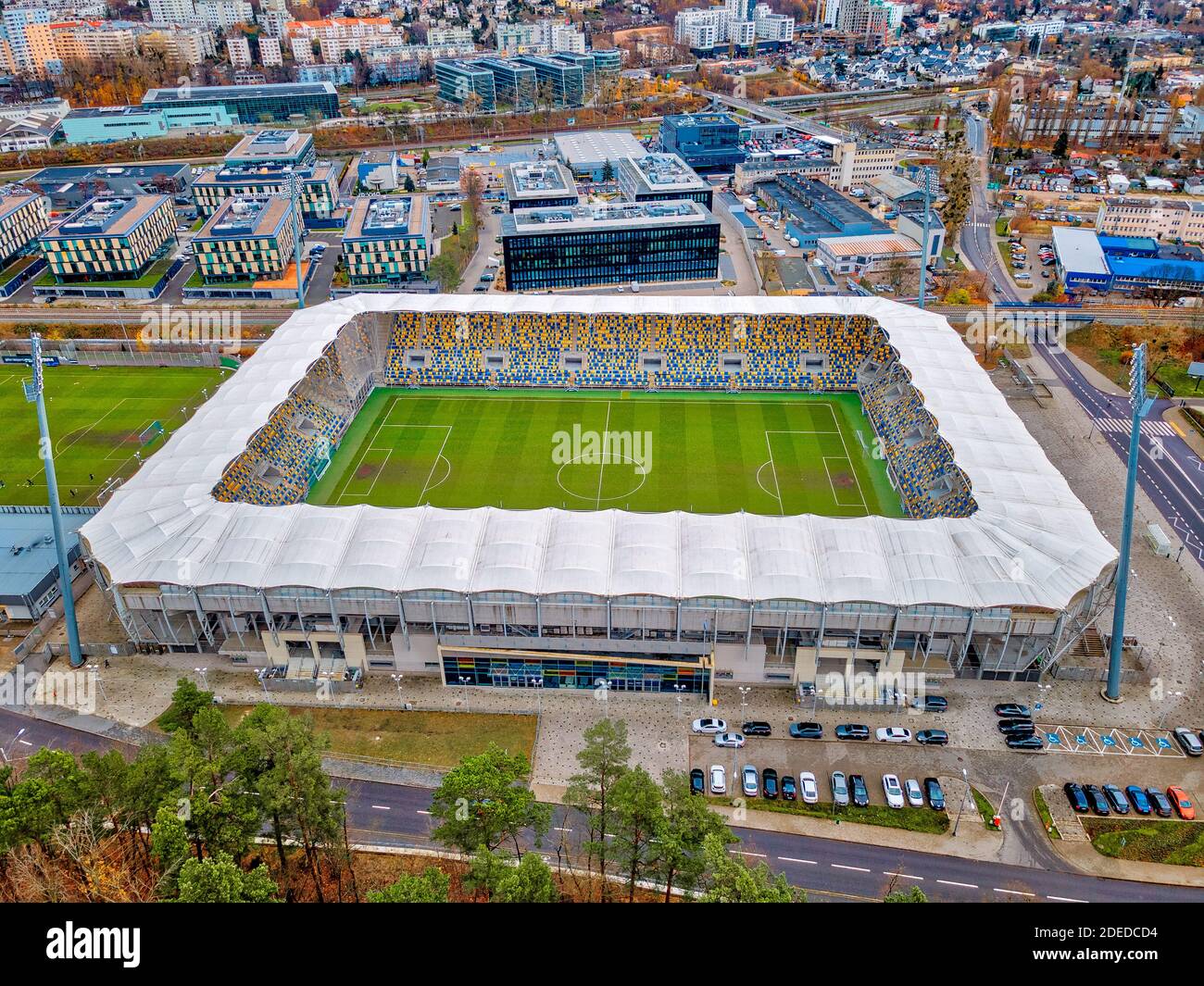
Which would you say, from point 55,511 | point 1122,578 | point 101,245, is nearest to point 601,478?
point 1122,578

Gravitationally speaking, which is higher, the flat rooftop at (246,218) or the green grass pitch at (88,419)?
the flat rooftop at (246,218)

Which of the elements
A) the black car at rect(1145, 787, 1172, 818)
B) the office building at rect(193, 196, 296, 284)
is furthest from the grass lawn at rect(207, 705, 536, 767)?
the office building at rect(193, 196, 296, 284)

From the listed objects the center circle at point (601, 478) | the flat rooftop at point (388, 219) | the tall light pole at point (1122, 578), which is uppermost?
the flat rooftop at point (388, 219)

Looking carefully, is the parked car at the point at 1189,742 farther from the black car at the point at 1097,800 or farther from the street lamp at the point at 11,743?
the street lamp at the point at 11,743

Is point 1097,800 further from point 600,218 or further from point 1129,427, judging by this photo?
point 600,218

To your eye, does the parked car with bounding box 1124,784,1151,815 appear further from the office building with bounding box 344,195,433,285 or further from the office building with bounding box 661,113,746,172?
the office building with bounding box 661,113,746,172

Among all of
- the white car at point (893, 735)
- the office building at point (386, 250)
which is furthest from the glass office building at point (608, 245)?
the white car at point (893, 735)
